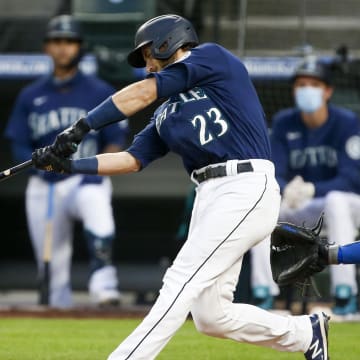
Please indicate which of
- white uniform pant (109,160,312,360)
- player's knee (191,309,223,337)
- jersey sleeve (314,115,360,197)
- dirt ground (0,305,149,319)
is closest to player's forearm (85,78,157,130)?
white uniform pant (109,160,312,360)

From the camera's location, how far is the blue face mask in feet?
28.1

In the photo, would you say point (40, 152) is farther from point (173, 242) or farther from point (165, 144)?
point (173, 242)

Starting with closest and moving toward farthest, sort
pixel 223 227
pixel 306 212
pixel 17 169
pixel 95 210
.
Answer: pixel 223 227 < pixel 17 169 < pixel 306 212 < pixel 95 210

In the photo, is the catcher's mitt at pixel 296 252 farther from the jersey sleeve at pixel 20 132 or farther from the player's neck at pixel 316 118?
the jersey sleeve at pixel 20 132

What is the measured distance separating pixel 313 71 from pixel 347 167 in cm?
79

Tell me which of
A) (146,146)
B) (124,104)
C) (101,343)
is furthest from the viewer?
(101,343)

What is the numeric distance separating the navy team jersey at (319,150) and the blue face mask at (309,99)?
11cm

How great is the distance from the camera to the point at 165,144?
5.51 metres

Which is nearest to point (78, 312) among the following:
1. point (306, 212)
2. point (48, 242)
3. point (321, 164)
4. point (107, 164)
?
point (48, 242)

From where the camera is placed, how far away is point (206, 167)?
5.09 m

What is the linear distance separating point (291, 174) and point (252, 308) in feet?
11.6

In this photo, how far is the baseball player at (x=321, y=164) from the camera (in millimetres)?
8203

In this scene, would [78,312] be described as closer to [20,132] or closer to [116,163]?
[20,132]

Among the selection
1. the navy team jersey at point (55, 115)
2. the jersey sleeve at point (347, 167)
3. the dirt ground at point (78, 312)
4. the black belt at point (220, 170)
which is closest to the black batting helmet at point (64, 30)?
the navy team jersey at point (55, 115)
